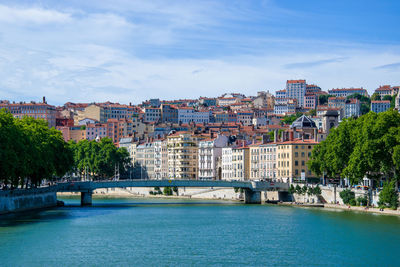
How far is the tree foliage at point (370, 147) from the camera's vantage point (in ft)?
224

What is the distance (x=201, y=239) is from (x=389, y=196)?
22459mm

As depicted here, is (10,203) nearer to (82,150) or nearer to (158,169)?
(82,150)

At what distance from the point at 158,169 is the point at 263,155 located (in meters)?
47.4

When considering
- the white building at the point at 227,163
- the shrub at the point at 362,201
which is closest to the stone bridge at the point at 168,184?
the shrub at the point at 362,201

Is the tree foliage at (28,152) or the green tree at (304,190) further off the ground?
the tree foliage at (28,152)

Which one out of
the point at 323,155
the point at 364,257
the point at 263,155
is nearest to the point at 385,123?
the point at 323,155

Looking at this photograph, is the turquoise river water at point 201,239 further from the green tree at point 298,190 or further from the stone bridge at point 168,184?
the stone bridge at point 168,184

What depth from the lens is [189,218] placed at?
234 feet

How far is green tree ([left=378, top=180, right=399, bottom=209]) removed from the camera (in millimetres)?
67875

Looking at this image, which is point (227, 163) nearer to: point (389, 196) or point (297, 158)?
point (297, 158)

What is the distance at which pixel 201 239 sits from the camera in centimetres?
5466

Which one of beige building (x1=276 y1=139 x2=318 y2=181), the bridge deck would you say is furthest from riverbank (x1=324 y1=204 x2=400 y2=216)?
beige building (x1=276 y1=139 x2=318 y2=181)

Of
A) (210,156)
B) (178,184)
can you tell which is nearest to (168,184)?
(178,184)

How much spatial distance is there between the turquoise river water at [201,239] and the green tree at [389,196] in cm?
225
